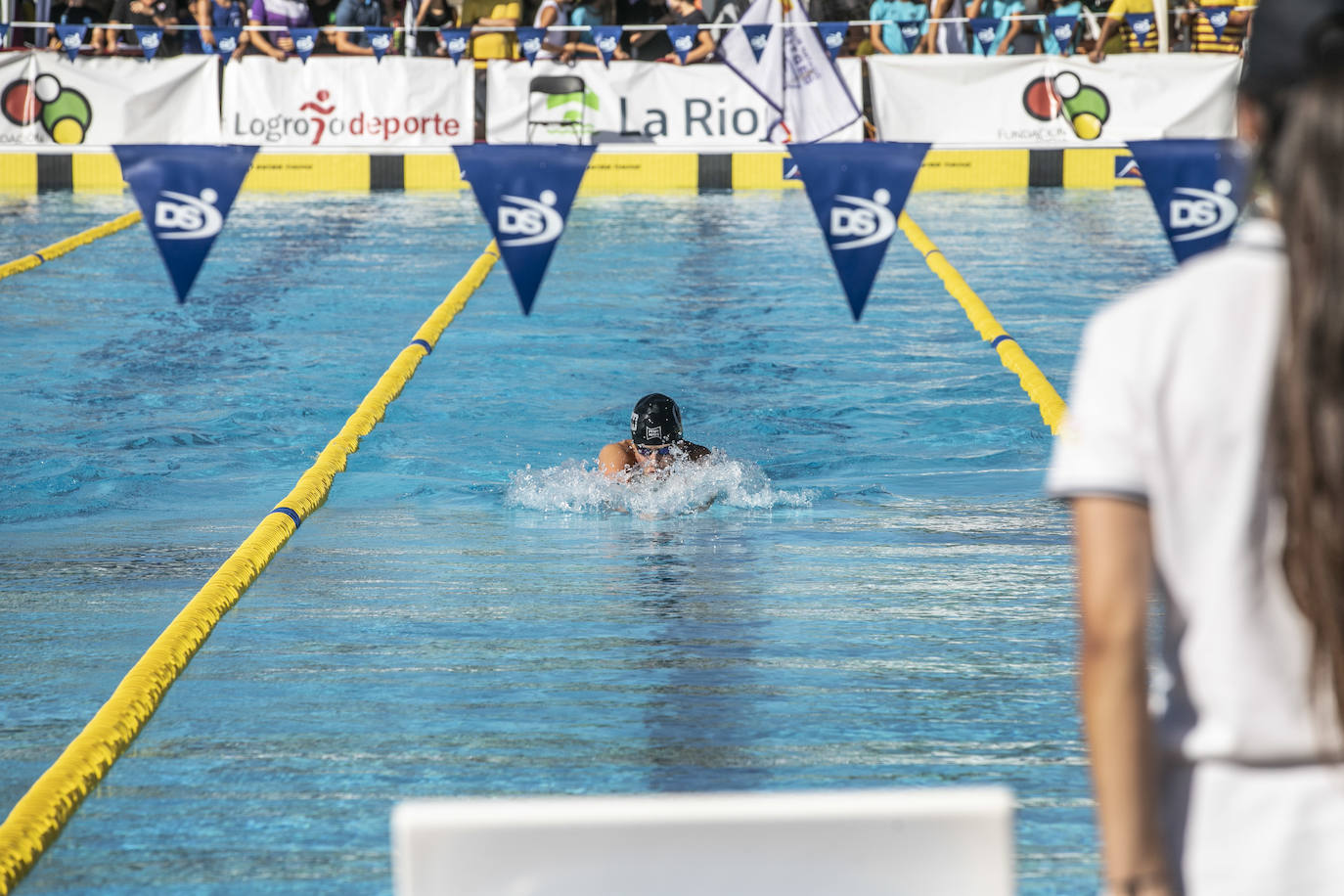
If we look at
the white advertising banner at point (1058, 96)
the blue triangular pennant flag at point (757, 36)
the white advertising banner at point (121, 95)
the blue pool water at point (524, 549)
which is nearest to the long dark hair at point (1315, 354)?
the blue pool water at point (524, 549)

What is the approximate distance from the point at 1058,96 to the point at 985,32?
0.93 meters

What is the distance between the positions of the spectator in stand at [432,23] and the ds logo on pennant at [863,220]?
33.7ft

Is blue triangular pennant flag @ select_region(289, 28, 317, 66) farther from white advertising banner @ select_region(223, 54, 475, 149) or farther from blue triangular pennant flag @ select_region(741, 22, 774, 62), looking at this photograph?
blue triangular pennant flag @ select_region(741, 22, 774, 62)

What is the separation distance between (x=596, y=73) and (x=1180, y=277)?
593 inches

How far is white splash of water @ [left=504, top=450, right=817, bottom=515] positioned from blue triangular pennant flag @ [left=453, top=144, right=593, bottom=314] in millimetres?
752

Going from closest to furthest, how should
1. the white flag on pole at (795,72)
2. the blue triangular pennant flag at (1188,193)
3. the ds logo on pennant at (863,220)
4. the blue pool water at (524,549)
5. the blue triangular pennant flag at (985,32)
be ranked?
the blue pool water at (524,549), the blue triangular pennant flag at (1188,193), the ds logo on pennant at (863,220), the white flag on pole at (795,72), the blue triangular pennant flag at (985,32)

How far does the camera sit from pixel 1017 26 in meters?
16.4

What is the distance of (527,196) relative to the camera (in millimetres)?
6648

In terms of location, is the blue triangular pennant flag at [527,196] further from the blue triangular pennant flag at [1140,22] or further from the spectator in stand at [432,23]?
the blue triangular pennant flag at [1140,22]

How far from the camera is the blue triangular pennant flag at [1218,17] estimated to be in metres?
15.5

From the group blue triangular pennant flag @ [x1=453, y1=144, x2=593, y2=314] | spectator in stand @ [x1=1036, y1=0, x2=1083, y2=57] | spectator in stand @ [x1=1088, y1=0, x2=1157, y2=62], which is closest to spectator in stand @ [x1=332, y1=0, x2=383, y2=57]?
spectator in stand @ [x1=1036, y1=0, x2=1083, y2=57]

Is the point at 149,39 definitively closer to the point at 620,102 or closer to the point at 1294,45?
the point at 620,102

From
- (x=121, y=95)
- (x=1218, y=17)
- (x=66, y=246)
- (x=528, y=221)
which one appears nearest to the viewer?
(x=528, y=221)

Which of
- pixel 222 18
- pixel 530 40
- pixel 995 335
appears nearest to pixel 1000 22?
pixel 530 40
